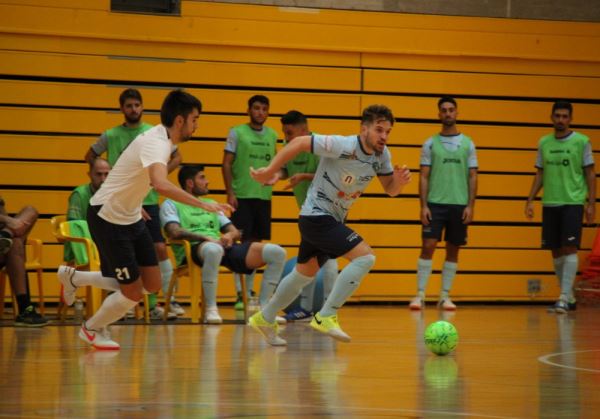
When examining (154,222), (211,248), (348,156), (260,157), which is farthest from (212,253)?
(348,156)

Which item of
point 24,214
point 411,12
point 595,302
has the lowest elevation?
point 595,302

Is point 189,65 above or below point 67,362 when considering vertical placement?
above

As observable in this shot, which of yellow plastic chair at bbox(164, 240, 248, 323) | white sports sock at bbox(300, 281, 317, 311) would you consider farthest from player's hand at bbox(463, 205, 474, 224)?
yellow plastic chair at bbox(164, 240, 248, 323)

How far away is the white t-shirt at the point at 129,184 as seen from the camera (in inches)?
273

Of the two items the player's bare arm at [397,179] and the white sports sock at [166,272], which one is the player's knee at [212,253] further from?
the player's bare arm at [397,179]

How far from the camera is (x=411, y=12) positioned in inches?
527

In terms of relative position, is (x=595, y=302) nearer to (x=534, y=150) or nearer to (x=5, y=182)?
(x=534, y=150)

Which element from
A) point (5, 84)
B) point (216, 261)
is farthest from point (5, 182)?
point (216, 261)

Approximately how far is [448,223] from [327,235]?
4994 mm

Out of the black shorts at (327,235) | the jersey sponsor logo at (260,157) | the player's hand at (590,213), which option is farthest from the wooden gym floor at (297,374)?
the player's hand at (590,213)

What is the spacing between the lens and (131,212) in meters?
7.18

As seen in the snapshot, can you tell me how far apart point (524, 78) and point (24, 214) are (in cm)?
685

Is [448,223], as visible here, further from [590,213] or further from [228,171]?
[228,171]

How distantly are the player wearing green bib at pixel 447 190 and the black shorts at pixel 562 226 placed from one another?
0.86 m
